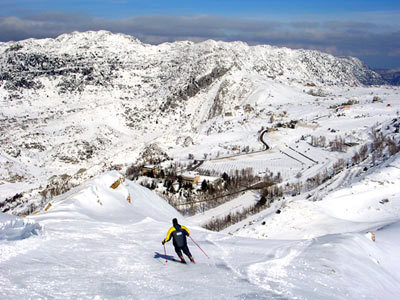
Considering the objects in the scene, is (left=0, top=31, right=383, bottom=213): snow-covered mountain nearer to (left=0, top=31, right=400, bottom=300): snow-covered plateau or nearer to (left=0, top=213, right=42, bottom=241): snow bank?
(left=0, top=31, right=400, bottom=300): snow-covered plateau

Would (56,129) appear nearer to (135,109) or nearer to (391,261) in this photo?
(135,109)

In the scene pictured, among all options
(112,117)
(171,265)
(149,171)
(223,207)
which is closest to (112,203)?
(171,265)

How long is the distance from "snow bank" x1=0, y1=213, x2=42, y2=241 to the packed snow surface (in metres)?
0.13

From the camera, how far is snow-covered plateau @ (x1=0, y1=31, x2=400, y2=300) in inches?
374

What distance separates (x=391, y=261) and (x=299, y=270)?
17.4 feet

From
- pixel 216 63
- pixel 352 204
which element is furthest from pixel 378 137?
pixel 216 63

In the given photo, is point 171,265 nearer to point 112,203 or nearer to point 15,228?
point 15,228

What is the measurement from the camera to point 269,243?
1523 centimetres

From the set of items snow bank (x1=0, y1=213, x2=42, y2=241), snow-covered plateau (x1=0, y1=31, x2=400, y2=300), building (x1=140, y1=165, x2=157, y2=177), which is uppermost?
snow bank (x1=0, y1=213, x2=42, y2=241)

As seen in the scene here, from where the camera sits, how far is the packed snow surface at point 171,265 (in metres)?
8.48

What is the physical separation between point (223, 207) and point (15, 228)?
35.2 meters

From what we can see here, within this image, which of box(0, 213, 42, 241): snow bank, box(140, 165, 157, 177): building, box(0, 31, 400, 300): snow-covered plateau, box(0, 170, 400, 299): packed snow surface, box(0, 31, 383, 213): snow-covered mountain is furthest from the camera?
box(0, 31, 383, 213): snow-covered mountain

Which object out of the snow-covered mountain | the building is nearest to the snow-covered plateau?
the snow-covered mountain

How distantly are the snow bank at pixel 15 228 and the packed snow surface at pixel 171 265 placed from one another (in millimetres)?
131
